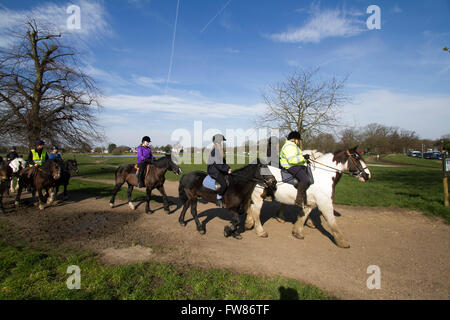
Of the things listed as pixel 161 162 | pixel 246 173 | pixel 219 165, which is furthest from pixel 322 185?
pixel 161 162

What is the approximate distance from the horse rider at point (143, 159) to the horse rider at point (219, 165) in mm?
Answer: 3455

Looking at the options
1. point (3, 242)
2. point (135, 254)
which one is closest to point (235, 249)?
point (135, 254)

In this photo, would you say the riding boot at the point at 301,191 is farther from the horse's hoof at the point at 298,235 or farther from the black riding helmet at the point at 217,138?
the black riding helmet at the point at 217,138

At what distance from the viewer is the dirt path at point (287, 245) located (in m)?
4.02

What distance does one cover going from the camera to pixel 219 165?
575 cm

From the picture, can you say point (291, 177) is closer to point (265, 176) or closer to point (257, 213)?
point (265, 176)

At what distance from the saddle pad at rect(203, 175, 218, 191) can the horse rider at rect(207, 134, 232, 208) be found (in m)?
0.16

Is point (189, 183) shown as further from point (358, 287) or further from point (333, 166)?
point (358, 287)

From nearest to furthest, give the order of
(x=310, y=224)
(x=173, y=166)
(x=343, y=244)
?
(x=343, y=244) → (x=310, y=224) → (x=173, y=166)

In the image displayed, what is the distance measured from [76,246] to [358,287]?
239 inches

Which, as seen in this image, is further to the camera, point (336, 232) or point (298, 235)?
point (298, 235)

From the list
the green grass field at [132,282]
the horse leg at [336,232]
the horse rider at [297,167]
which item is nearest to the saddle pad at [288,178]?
the horse rider at [297,167]

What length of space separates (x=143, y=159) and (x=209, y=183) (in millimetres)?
3550
